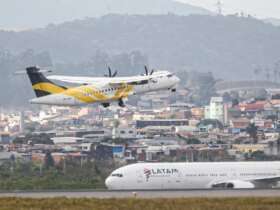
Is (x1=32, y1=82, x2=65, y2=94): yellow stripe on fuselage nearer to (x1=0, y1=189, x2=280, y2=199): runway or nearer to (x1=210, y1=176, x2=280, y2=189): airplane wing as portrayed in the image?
(x1=210, y1=176, x2=280, y2=189): airplane wing

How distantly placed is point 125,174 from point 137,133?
311 ft

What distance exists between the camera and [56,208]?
4841 centimetres

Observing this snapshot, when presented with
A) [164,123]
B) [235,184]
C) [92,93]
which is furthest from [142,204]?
[164,123]

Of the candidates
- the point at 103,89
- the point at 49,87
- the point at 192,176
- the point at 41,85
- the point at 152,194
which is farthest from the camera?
the point at 41,85

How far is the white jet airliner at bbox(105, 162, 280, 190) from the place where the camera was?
74.2m

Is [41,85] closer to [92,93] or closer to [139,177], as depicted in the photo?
[92,93]

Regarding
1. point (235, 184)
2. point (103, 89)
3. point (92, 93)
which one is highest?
point (103, 89)

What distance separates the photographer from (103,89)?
74.5 m

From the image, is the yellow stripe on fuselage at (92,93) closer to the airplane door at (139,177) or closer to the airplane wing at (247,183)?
the airplane door at (139,177)

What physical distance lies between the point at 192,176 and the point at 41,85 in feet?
37.4

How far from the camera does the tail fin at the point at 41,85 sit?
3159 inches

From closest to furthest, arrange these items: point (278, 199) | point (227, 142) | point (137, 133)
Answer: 1. point (278, 199)
2. point (227, 142)
3. point (137, 133)

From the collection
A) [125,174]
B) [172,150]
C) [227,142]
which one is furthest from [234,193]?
[227,142]

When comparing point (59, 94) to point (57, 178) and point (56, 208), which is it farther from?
point (56, 208)
